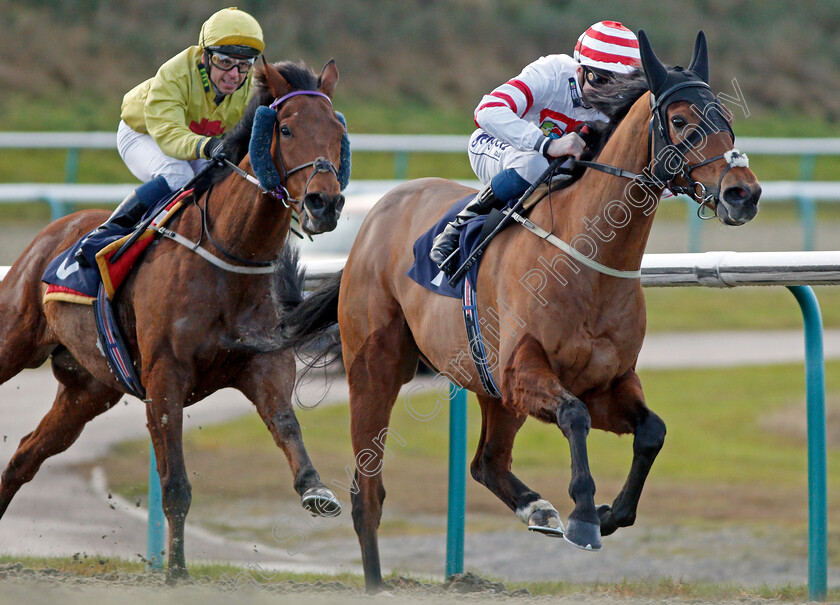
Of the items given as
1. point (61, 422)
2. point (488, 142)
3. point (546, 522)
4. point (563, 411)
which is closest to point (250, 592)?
point (546, 522)

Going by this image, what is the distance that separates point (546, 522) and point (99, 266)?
81.3 inches

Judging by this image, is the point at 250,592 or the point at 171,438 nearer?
the point at 250,592

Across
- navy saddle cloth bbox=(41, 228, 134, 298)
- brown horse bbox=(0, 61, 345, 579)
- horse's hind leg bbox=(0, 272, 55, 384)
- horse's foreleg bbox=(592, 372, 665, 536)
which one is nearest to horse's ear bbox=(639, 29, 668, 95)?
horse's foreleg bbox=(592, 372, 665, 536)

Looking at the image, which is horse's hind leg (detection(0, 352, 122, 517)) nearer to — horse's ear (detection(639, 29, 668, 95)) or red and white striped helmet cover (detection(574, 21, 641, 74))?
red and white striped helmet cover (detection(574, 21, 641, 74))

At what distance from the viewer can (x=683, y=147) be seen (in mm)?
3602

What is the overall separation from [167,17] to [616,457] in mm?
15842

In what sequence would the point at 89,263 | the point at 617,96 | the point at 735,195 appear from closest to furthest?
the point at 735,195, the point at 617,96, the point at 89,263

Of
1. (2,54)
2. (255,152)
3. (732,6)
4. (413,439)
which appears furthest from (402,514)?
(732,6)

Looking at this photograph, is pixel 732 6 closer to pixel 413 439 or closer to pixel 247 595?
pixel 413 439

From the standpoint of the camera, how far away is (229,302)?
15.1 ft

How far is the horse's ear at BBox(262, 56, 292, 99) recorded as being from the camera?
4516 mm

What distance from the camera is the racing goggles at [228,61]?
15.9 ft

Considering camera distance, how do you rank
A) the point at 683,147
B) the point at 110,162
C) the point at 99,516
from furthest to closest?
the point at 110,162, the point at 99,516, the point at 683,147

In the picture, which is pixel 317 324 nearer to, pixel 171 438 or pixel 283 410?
pixel 283 410
